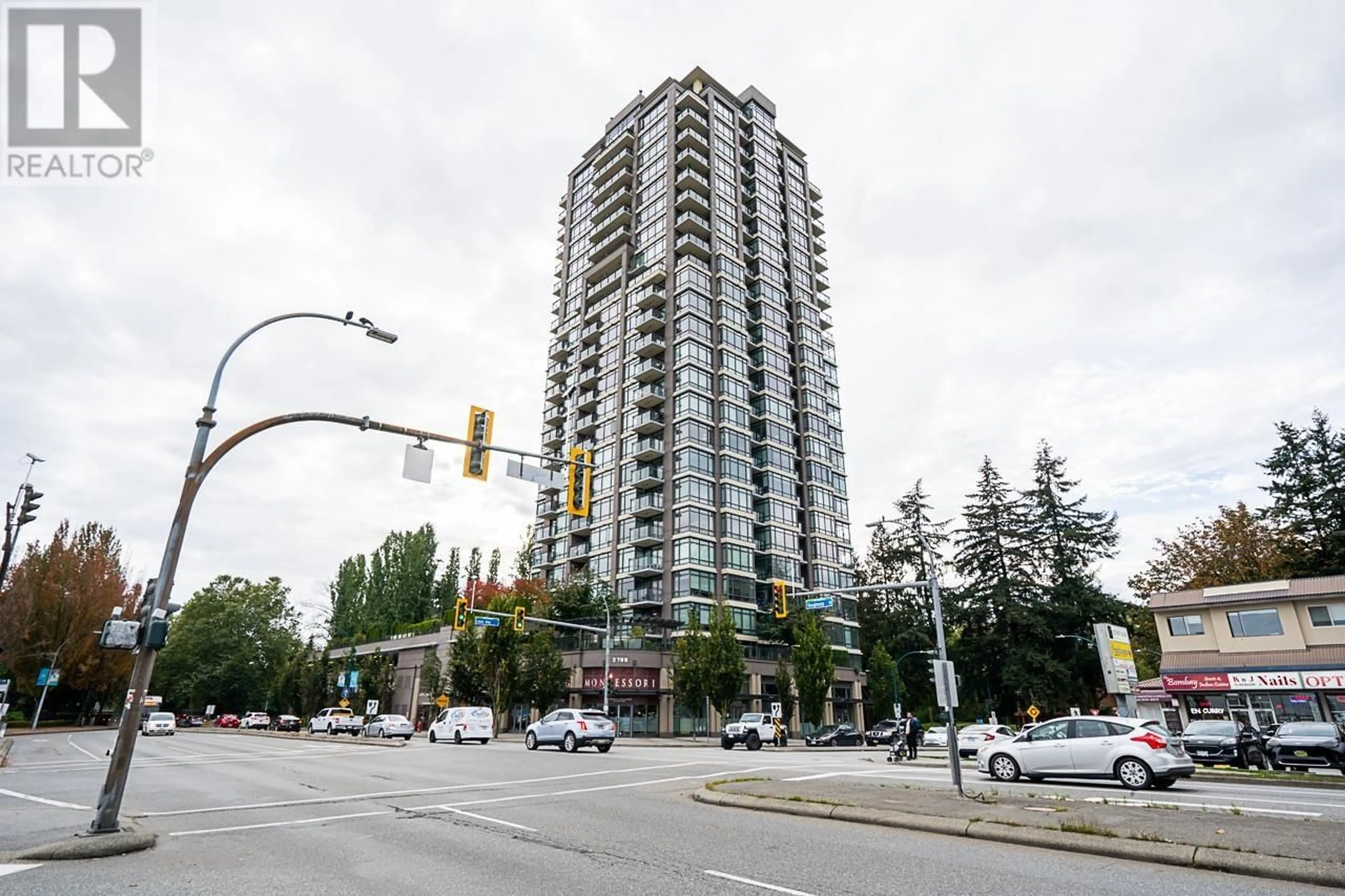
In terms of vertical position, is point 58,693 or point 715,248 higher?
point 715,248

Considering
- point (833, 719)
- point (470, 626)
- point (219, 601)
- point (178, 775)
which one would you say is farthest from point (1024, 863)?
point (219, 601)

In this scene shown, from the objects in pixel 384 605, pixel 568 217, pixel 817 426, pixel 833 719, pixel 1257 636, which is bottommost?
pixel 833 719

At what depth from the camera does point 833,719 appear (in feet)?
191

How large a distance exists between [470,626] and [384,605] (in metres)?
38.4

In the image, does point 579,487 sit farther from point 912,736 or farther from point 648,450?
point 648,450

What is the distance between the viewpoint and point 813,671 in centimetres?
4762

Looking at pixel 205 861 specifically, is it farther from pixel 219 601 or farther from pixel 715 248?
pixel 219 601

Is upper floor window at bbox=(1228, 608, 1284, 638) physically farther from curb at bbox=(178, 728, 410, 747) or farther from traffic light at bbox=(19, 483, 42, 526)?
traffic light at bbox=(19, 483, 42, 526)

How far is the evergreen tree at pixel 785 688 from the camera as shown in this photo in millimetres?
50812

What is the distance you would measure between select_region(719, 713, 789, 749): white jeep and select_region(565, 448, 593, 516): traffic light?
77.6 feet

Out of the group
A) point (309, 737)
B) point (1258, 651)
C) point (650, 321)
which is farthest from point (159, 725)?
point (1258, 651)

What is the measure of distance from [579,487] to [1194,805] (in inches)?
462

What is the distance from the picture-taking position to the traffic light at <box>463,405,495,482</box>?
12492 millimetres

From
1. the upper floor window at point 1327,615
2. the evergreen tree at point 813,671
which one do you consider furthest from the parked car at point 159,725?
the upper floor window at point 1327,615
